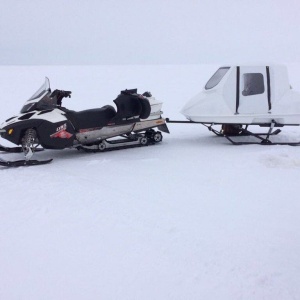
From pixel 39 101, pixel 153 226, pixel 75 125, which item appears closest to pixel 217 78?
pixel 75 125

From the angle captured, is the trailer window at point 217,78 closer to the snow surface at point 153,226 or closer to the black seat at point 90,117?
the snow surface at point 153,226

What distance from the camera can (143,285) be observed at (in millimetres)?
2840

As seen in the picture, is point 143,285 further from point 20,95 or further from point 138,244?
point 20,95

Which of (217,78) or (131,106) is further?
(217,78)

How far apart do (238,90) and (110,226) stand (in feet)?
15.1

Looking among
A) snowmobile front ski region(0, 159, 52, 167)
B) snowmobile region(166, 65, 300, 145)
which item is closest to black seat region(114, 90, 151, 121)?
snowmobile region(166, 65, 300, 145)

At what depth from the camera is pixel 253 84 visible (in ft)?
24.9

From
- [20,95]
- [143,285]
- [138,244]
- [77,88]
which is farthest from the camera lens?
[77,88]

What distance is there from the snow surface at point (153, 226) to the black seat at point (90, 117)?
0.55 m

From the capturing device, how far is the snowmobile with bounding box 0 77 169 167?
6.03 meters

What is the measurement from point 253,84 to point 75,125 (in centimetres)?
351

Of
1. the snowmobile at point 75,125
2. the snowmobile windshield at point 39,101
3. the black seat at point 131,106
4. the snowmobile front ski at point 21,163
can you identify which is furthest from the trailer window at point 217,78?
the snowmobile front ski at point 21,163

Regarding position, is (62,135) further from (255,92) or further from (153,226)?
(255,92)

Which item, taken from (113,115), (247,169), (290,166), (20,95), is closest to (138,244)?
(247,169)
